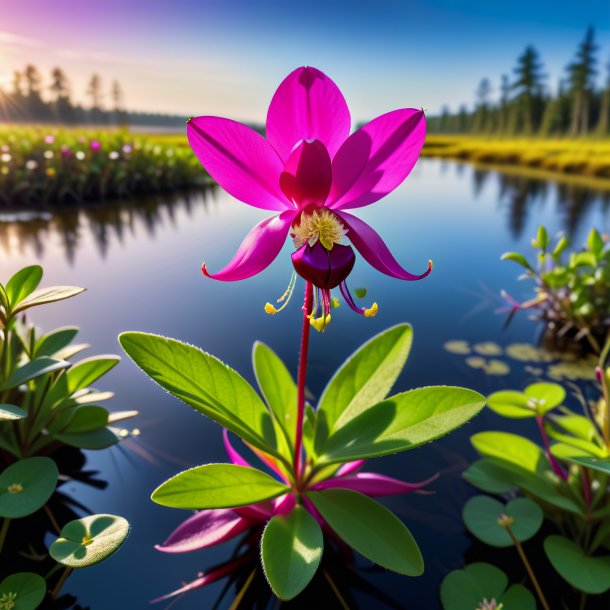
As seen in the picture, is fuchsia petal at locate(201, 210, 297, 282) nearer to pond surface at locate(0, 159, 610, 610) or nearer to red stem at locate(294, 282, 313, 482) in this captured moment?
red stem at locate(294, 282, 313, 482)

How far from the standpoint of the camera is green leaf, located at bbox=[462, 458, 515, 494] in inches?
46.6

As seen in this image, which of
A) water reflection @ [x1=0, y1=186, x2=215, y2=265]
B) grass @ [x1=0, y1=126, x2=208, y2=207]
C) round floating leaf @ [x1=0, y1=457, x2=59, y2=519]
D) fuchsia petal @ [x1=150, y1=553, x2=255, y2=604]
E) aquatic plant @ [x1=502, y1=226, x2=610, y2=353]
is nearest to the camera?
round floating leaf @ [x1=0, y1=457, x2=59, y2=519]

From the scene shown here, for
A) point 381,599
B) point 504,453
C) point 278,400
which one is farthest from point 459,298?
point 381,599

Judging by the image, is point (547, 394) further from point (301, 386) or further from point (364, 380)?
point (301, 386)

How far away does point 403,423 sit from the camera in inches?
39.4

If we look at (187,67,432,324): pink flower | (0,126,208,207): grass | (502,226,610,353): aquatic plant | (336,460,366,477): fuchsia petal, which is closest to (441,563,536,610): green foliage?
(336,460,366,477): fuchsia petal

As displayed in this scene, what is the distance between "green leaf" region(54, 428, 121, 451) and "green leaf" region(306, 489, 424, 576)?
571 millimetres

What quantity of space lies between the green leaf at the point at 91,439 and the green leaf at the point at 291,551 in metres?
0.53

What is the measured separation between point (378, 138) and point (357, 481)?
0.81m

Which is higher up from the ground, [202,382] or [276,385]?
[202,382]

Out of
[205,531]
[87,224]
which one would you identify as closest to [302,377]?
[205,531]

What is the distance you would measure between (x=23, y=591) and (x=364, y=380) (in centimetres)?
85

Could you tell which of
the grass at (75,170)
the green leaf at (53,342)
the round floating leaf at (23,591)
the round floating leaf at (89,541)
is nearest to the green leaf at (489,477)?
the round floating leaf at (89,541)

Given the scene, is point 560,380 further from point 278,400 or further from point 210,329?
point 210,329
